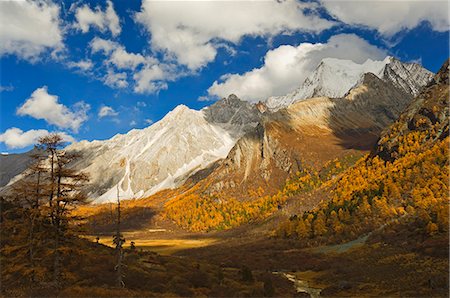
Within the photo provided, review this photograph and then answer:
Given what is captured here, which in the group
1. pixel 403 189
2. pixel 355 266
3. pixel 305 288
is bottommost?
pixel 305 288

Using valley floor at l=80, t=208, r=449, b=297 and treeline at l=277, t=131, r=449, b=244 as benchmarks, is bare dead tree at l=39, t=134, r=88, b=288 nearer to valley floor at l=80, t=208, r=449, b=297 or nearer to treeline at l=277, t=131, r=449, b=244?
valley floor at l=80, t=208, r=449, b=297

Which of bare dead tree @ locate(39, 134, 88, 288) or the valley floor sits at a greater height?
bare dead tree @ locate(39, 134, 88, 288)

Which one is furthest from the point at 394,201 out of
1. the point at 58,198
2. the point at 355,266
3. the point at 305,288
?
the point at 58,198

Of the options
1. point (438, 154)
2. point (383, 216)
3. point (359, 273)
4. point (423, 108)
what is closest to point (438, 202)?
point (383, 216)

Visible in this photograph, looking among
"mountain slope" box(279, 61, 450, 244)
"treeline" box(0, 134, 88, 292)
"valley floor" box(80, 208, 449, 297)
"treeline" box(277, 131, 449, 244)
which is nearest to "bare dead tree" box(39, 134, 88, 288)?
"treeline" box(0, 134, 88, 292)

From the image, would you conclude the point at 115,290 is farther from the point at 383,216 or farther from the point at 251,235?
the point at 251,235

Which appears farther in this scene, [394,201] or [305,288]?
[394,201]

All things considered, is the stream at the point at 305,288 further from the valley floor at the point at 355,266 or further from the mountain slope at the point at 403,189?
the mountain slope at the point at 403,189

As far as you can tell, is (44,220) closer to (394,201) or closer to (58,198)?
(58,198)

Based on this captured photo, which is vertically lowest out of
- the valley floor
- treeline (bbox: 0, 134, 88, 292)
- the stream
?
the stream

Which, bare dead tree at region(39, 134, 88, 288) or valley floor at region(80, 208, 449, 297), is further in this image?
valley floor at region(80, 208, 449, 297)

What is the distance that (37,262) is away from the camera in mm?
34062

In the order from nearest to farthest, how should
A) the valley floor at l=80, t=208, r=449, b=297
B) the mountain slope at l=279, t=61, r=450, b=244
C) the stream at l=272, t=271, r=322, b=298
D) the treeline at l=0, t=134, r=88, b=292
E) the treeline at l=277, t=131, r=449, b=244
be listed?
the treeline at l=0, t=134, r=88, b=292
the valley floor at l=80, t=208, r=449, b=297
the stream at l=272, t=271, r=322, b=298
the mountain slope at l=279, t=61, r=450, b=244
the treeline at l=277, t=131, r=449, b=244

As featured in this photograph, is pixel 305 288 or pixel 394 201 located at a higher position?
pixel 394 201
